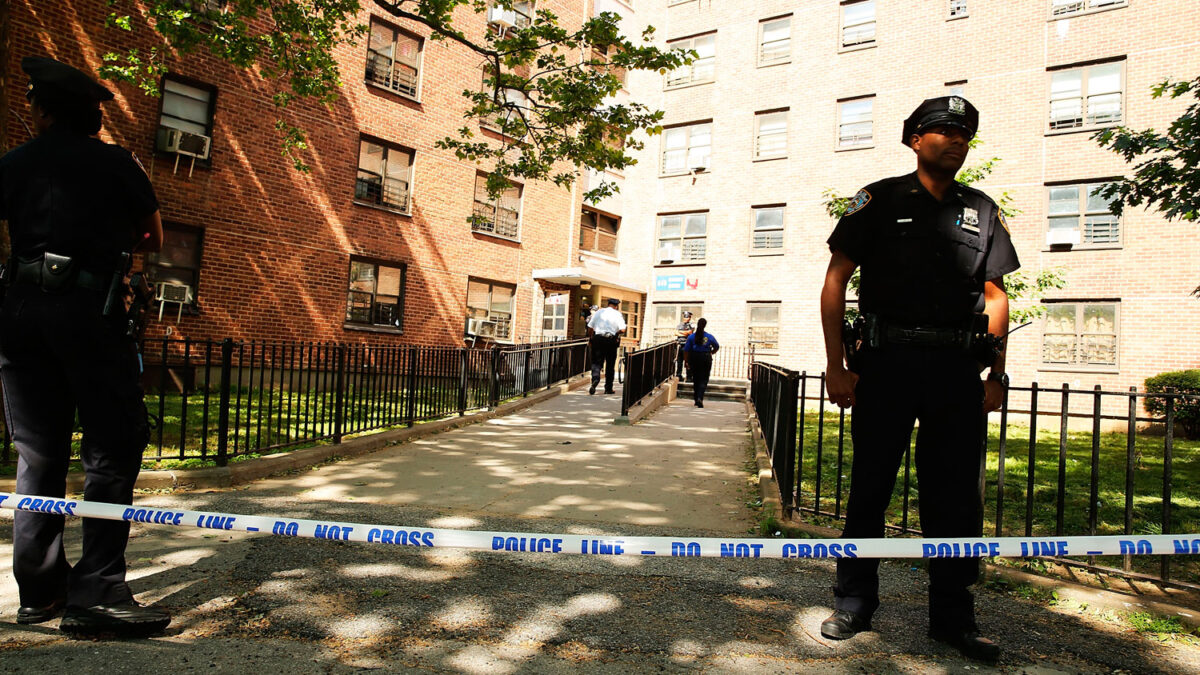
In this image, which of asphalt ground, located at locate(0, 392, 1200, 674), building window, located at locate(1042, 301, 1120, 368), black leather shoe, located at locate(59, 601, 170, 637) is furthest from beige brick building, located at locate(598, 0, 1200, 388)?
black leather shoe, located at locate(59, 601, 170, 637)

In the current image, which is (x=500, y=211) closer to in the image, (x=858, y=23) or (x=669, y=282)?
(x=669, y=282)

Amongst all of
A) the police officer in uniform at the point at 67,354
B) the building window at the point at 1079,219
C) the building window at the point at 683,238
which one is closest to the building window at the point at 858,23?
the building window at the point at 683,238

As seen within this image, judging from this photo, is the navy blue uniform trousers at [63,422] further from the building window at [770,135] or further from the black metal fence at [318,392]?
the building window at [770,135]

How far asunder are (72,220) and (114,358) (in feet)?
1.94

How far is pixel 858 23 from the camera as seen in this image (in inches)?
833

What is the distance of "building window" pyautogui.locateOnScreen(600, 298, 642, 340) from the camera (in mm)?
24406

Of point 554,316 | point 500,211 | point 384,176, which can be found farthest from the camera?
point 554,316

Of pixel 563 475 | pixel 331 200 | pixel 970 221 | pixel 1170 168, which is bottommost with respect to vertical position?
pixel 563 475

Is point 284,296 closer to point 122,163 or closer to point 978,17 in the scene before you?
point 122,163

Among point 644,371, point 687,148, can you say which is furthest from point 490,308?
point 687,148

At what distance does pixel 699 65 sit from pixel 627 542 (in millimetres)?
24864

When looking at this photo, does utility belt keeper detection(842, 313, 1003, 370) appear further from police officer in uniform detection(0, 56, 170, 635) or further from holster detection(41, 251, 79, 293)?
holster detection(41, 251, 79, 293)

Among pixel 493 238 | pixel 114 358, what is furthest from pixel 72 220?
pixel 493 238

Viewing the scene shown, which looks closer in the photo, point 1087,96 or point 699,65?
point 1087,96
